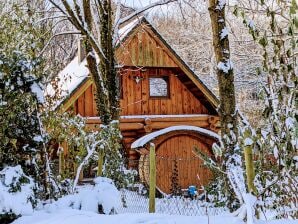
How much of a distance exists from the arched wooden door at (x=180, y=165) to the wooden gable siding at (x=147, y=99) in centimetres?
136

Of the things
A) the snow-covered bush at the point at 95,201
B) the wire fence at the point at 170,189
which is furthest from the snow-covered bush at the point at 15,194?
the wire fence at the point at 170,189

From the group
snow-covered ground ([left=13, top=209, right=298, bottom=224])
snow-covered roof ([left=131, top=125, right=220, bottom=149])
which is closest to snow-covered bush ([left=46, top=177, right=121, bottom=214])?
snow-covered ground ([left=13, top=209, right=298, bottom=224])

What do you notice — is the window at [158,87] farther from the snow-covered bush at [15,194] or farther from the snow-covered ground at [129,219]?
the snow-covered ground at [129,219]

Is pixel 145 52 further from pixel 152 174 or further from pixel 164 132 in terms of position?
pixel 152 174

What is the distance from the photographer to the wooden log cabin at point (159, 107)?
16297 mm

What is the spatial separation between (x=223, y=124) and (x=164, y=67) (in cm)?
1081

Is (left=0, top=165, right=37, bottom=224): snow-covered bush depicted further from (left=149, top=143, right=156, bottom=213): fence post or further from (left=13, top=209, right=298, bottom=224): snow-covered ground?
(left=149, top=143, right=156, bottom=213): fence post

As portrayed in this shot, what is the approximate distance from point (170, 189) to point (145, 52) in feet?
16.4

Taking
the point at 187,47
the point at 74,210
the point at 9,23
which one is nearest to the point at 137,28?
the point at 9,23

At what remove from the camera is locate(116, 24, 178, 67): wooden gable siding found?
1680cm

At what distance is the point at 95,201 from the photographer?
5641mm

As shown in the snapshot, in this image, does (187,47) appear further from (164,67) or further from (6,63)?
(6,63)

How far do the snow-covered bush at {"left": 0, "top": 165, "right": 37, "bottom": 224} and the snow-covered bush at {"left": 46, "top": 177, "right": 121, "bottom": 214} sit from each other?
28 centimetres

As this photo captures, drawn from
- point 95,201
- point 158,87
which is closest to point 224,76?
point 95,201
